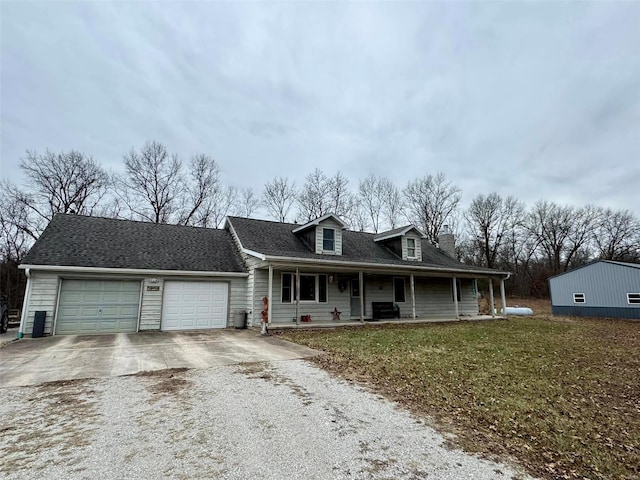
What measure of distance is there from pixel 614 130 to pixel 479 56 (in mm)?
11272

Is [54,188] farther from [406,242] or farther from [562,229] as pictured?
[562,229]

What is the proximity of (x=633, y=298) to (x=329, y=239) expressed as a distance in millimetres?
17657

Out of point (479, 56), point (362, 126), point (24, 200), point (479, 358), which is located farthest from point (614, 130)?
point (24, 200)

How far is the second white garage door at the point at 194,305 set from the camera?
11.7m

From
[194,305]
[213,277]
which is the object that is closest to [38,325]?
[194,305]

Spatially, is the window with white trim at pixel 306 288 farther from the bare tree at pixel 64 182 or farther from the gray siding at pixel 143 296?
the bare tree at pixel 64 182

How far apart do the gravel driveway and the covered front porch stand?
21.9ft

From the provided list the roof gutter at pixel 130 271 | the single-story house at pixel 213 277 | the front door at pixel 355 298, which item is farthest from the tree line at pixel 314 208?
the roof gutter at pixel 130 271

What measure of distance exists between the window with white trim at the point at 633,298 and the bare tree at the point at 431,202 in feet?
45.4

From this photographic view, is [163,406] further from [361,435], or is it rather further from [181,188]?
[181,188]

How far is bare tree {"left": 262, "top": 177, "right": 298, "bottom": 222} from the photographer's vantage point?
84.9ft

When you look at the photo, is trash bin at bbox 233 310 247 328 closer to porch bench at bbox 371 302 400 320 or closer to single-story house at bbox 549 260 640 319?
porch bench at bbox 371 302 400 320

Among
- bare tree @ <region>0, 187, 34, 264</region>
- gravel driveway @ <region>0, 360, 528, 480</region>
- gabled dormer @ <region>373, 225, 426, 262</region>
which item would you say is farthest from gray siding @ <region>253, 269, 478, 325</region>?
bare tree @ <region>0, 187, 34, 264</region>

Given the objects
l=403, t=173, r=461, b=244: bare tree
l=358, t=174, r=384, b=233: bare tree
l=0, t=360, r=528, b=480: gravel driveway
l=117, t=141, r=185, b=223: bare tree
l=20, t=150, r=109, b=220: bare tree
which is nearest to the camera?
l=0, t=360, r=528, b=480: gravel driveway
